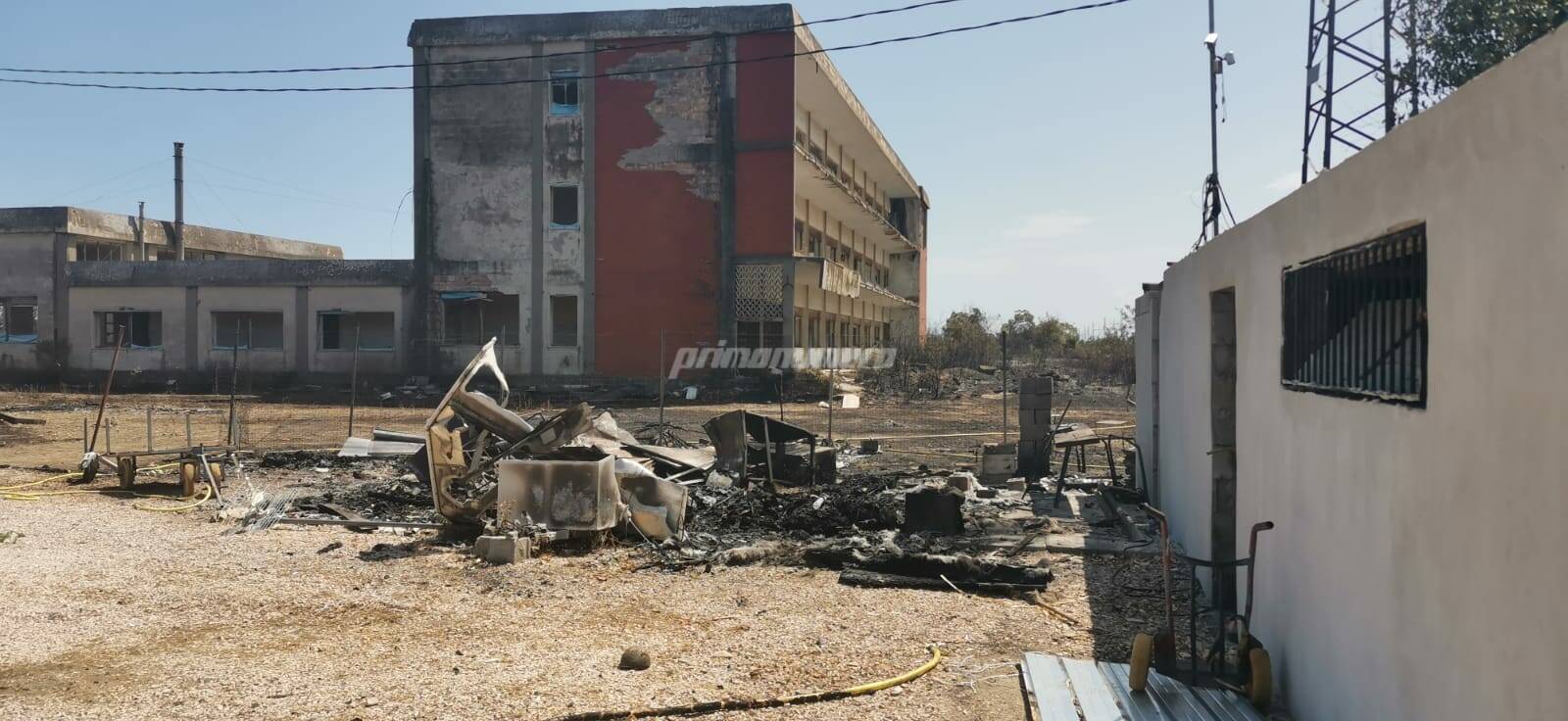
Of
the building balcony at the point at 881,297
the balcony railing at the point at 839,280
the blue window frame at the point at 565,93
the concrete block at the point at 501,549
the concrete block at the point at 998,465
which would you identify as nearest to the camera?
the concrete block at the point at 501,549

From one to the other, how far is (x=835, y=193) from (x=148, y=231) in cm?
3058

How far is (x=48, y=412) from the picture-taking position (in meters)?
27.0

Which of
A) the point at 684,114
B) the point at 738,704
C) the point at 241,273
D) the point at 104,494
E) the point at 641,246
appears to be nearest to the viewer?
the point at 738,704

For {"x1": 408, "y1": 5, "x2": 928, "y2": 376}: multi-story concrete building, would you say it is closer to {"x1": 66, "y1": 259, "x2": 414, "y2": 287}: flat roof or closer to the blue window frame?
the blue window frame

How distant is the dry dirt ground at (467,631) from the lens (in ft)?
19.6

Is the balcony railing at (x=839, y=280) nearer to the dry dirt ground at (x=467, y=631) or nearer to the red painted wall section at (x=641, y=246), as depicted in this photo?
the red painted wall section at (x=641, y=246)

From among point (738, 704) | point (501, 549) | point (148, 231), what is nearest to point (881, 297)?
point (148, 231)

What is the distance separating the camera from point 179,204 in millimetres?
51062

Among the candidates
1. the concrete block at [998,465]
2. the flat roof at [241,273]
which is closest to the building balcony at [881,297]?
the flat roof at [241,273]

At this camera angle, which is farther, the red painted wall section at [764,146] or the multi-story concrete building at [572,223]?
the multi-story concrete building at [572,223]

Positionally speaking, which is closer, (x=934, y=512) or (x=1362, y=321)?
(x=1362, y=321)

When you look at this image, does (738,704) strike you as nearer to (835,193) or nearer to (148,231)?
(835,193)

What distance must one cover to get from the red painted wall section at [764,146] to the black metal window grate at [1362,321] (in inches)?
1061

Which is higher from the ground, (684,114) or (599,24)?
(599,24)
